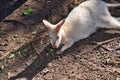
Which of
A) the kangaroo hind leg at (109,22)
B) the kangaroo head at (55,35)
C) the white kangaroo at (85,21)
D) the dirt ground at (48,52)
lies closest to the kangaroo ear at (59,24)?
the kangaroo head at (55,35)

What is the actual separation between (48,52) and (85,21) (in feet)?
2.51

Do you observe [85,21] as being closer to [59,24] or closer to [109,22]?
[109,22]

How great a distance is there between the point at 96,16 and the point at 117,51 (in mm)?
744

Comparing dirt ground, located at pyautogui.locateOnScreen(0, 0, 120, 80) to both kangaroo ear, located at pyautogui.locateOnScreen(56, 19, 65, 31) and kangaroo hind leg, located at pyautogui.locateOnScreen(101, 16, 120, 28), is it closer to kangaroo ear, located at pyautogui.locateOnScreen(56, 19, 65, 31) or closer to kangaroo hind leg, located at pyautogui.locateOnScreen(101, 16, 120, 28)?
kangaroo hind leg, located at pyautogui.locateOnScreen(101, 16, 120, 28)

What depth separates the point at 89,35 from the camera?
19.5 ft

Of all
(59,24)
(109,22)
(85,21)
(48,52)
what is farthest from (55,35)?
(109,22)

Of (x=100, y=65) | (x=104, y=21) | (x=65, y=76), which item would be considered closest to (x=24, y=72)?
(x=65, y=76)

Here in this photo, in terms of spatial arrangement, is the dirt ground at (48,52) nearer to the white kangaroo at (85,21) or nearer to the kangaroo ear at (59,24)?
the white kangaroo at (85,21)

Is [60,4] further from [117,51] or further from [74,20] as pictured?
[117,51]

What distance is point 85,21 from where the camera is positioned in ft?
19.5

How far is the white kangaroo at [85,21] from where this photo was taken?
578cm

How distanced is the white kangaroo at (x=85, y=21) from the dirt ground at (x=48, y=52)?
92 mm

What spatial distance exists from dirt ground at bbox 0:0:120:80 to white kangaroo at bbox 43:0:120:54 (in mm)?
92

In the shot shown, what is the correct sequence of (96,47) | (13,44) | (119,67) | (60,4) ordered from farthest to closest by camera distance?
1. (60,4)
2. (13,44)
3. (96,47)
4. (119,67)
